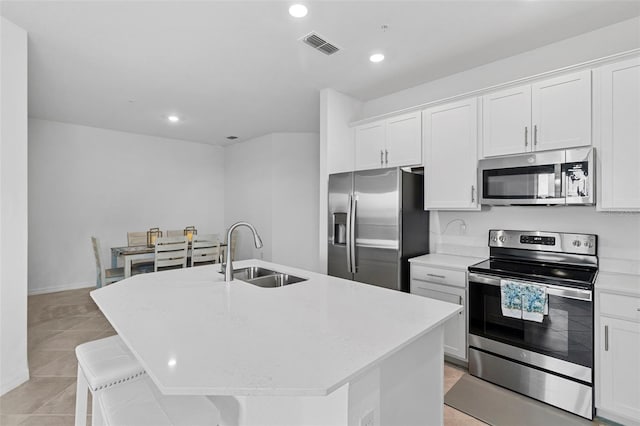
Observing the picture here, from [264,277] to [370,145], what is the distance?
1928 millimetres

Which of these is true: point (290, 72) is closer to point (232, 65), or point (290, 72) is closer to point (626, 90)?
point (232, 65)

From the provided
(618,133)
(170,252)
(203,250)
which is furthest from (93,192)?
(618,133)

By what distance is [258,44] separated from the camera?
2650 millimetres

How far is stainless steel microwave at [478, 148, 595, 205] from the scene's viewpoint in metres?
2.21

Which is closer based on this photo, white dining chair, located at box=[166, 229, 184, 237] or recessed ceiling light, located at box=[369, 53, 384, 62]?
recessed ceiling light, located at box=[369, 53, 384, 62]

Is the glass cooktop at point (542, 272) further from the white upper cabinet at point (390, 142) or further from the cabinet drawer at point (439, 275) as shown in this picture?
the white upper cabinet at point (390, 142)

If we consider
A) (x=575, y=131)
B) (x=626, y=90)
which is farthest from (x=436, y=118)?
(x=626, y=90)

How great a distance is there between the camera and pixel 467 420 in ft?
6.74

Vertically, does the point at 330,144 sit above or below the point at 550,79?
below

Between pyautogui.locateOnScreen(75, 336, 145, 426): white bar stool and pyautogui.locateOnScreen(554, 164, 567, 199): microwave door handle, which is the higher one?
pyautogui.locateOnScreen(554, 164, 567, 199): microwave door handle

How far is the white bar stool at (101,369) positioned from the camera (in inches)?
55.9

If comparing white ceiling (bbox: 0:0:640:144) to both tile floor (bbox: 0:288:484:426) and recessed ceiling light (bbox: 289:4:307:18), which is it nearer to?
recessed ceiling light (bbox: 289:4:307:18)

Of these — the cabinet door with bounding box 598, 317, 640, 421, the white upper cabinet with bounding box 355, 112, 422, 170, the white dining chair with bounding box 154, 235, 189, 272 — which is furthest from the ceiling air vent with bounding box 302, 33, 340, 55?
the white dining chair with bounding box 154, 235, 189, 272

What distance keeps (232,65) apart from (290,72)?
554 mm
